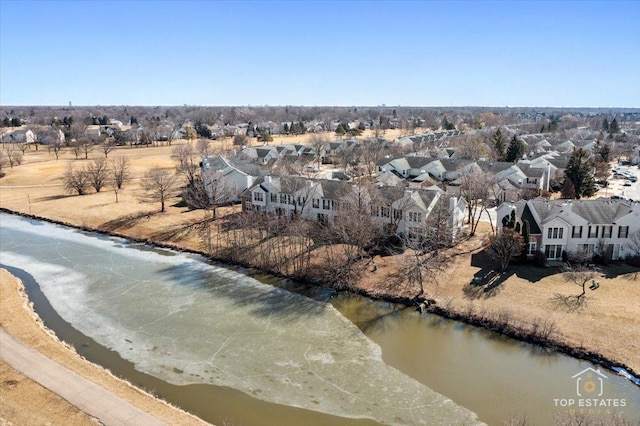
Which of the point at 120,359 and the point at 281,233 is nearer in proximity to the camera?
the point at 120,359

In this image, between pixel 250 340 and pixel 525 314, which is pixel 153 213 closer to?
pixel 250 340

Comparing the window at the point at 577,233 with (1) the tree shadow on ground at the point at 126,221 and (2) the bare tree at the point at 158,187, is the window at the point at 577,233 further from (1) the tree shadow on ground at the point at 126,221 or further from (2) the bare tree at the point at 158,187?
(2) the bare tree at the point at 158,187

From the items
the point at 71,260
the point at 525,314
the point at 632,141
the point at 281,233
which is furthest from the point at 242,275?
the point at 632,141

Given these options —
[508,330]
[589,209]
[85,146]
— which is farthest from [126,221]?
[85,146]

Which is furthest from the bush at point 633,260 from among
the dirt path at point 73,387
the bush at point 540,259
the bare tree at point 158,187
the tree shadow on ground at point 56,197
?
the tree shadow on ground at point 56,197

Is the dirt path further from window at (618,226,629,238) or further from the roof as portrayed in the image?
window at (618,226,629,238)

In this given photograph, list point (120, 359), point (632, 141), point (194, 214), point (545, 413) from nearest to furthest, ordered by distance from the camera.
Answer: point (545, 413) → point (120, 359) → point (194, 214) → point (632, 141)
